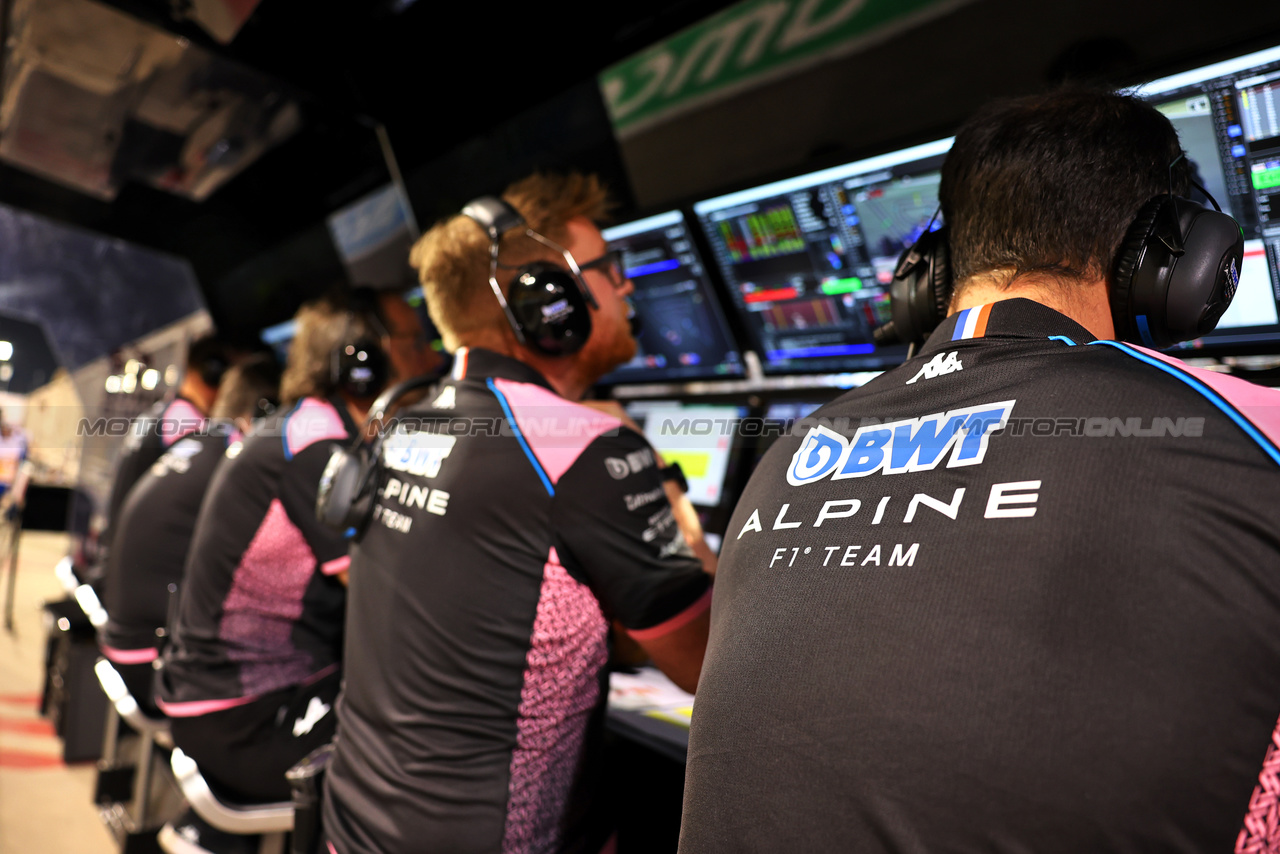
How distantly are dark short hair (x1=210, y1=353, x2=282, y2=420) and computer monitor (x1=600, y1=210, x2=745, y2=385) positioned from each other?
4.73 ft

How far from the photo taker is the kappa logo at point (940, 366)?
735 mm

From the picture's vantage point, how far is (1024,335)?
737 mm

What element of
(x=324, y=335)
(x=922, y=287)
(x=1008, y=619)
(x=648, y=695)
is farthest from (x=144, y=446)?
(x=1008, y=619)

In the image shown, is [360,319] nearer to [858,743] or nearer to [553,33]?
[553,33]

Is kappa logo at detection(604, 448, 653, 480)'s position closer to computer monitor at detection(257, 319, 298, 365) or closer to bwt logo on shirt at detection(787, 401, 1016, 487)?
bwt logo on shirt at detection(787, 401, 1016, 487)

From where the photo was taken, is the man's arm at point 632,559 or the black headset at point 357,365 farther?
the black headset at point 357,365

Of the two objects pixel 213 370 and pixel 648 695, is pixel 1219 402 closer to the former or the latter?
pixel 648 695

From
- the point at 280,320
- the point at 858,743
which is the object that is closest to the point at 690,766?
the point at 858,743

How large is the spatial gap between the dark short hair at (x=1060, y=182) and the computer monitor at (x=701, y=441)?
114 cm

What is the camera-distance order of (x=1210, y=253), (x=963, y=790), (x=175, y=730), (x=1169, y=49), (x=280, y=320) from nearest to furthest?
(x=963, y=790) < (x=1210, y=253) < (x=1169, y=49) < (x=175, y=730) < (x=280, y=320)

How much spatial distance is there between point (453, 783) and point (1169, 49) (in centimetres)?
189

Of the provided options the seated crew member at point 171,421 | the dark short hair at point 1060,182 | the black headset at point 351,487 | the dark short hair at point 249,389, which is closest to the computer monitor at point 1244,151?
the dark short hair at point 1060,182

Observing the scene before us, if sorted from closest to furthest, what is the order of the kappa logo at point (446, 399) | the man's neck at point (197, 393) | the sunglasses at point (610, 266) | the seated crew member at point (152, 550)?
the kappa logo at point (446, 399) < the sunglasses at point (610, 266) < the seated crew member at point (152, 550) < the man's neck at point (197, 393)

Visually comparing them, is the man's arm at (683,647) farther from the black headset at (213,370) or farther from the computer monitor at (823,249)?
the black headset at (213,370)
